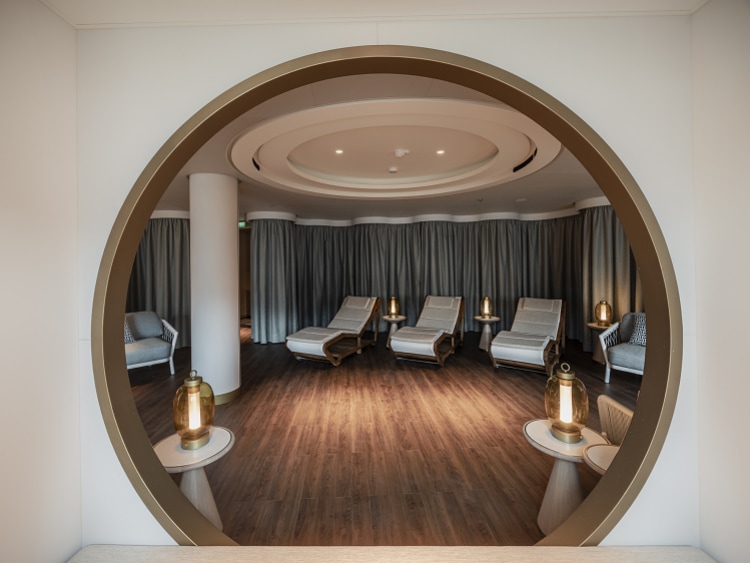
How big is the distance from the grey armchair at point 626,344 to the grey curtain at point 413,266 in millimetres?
1323

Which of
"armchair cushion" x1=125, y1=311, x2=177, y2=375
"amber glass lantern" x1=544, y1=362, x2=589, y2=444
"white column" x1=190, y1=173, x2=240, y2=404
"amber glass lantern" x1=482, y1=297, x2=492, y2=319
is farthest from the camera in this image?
"amber glass lantern" x1=482, y1=297, x2=492, y2=319

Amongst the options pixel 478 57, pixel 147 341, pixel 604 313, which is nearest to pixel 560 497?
pixel 478 57

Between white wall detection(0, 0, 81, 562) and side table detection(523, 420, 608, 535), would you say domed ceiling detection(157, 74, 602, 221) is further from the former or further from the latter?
side table detection(523, 420, 608, 535)

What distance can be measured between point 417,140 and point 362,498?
9.80 feet

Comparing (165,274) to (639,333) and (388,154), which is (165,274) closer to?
(388,154)

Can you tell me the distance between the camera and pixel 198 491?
5.42ft

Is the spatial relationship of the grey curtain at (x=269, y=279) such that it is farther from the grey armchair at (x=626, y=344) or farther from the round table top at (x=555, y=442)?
the round table top at (x=555, y=442)

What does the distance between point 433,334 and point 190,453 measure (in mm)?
3796

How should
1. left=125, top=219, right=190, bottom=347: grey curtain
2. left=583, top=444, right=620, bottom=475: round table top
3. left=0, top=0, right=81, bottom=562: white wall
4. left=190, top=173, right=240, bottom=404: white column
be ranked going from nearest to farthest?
1. left=0, top=0, right=81, bottom=562: white wall
2. left=583, top=444, right=620, bottom=475: round table top
3. left=190, top=173, right=240, bottom=404: white column
4. left=125, top=219, right=190, bottom=347: grey curtain

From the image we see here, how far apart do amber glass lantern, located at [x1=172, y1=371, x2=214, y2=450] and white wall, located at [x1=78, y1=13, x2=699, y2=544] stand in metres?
0.43

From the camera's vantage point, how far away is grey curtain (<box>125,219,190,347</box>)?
6.30 m

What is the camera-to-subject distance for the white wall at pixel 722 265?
3.14 feet

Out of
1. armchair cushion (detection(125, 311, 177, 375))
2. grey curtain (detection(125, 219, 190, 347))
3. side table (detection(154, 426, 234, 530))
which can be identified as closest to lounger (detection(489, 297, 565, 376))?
side table (detection(154, 426, 234, 530))

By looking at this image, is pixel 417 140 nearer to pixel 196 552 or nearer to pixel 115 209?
pixel 115 209
